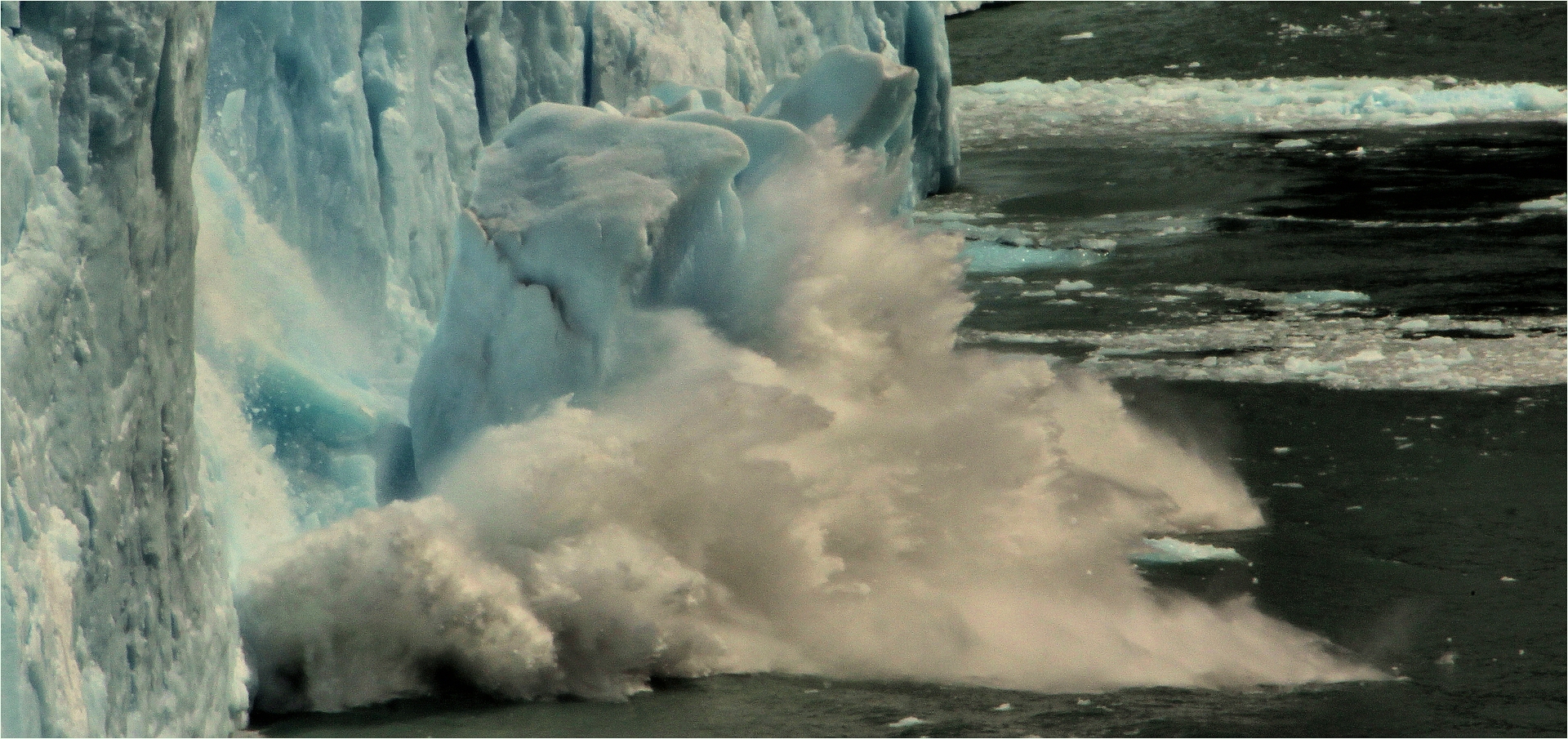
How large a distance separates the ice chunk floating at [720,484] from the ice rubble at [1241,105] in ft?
35.9

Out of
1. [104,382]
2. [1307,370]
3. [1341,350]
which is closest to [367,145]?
[104,382]

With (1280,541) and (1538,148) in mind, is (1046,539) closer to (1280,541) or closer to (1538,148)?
(1280,541)

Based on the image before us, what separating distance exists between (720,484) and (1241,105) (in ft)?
48.5

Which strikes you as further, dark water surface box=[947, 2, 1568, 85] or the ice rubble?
dark water surface box=[947, 2, 1568, 85]

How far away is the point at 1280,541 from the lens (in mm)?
6820

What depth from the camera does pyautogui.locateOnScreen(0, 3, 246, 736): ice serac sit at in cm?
351

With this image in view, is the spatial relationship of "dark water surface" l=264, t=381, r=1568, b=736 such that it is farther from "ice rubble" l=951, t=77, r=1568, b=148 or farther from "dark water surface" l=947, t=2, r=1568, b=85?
"dark water surface" l=947, t=2, r=1568, b=85

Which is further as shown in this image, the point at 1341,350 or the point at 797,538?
the point at 1341,350

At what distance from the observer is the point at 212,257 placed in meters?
6.20

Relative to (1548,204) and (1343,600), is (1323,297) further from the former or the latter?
(1343,600)

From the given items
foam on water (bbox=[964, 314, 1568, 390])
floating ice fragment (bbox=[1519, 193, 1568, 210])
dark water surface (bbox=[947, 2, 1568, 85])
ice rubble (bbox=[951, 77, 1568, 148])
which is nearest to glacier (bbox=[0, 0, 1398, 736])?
foam on water (bbox=[964, 314, 1568, 390])

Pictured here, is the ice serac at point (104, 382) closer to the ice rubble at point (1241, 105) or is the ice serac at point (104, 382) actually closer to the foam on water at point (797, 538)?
the foam on water at point (797, 538)

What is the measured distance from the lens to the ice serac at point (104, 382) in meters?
3.51

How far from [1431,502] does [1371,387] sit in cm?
179
